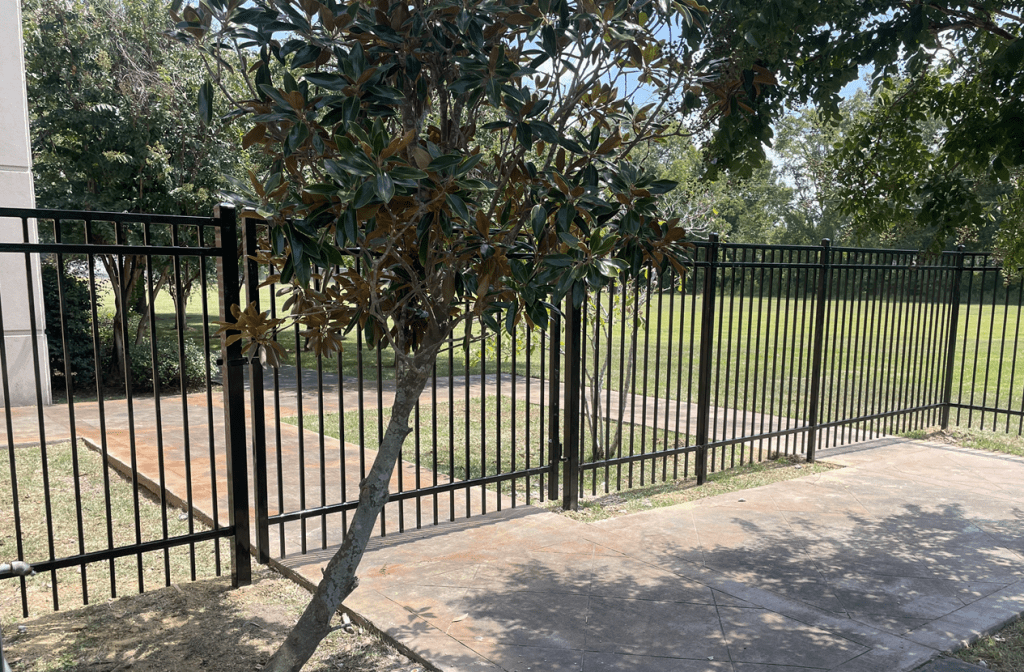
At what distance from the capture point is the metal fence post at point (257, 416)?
424cm

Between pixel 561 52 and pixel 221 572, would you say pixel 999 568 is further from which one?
pixel 221 572

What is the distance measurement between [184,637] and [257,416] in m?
1.26

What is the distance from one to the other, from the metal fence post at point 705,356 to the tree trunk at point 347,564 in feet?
12.5

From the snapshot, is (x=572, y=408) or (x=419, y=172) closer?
(x=419, y=172)

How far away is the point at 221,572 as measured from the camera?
4895 mm

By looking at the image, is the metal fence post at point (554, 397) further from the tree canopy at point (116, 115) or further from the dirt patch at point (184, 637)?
the tree canopy at point (116, 115)

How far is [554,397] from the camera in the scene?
5855mm

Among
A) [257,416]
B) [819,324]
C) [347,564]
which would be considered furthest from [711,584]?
[819,324]

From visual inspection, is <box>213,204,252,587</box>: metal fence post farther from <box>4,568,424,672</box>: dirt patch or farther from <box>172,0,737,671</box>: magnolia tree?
<box>172,0,737,671</box>: magnolia tree

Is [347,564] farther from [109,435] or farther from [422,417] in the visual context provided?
[422,417]

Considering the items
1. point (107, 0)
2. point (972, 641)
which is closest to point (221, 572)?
point (972, 641)

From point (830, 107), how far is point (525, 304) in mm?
2994

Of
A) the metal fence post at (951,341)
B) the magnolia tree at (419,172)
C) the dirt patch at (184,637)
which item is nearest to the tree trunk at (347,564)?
the magnolia tree at (419,172)

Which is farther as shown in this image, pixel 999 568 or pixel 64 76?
pixel 64 76
